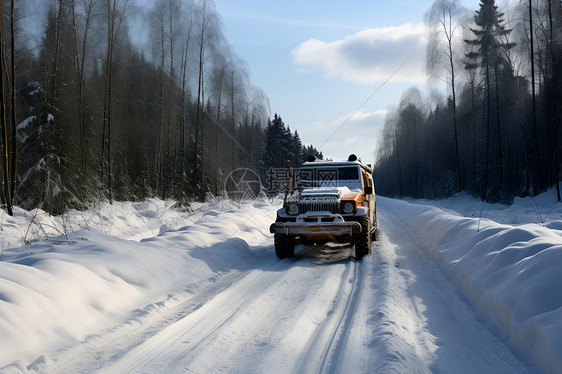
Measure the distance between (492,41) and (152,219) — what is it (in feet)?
95.6

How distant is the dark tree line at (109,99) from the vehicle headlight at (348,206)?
1030cm

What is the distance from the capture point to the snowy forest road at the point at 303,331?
3336mm

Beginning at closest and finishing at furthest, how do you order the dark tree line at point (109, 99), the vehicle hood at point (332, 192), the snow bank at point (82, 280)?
the snow bank at point (82, 280), the vehicle hood at point (332, 192), the dark tree line at point (109, 99)

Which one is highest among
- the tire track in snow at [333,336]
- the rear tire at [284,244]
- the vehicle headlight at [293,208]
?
the vehicle headlight at [293,208]

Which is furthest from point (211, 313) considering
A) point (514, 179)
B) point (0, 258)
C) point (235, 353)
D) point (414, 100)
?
point (414, 100)

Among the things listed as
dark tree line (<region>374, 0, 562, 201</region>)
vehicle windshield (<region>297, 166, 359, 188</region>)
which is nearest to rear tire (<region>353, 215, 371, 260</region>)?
vehicle windshield (<region>297, 166, 359, 188</region>)

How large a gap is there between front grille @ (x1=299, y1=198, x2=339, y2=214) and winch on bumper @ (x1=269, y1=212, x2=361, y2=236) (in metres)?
0.17

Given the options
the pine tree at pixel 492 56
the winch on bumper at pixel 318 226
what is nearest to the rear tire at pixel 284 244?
the winch on bumper at pixel 318 226

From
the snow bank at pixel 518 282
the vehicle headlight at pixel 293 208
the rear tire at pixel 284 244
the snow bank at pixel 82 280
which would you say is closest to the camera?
the snow bank at pixel 518 282

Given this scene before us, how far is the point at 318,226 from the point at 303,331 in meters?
4.32

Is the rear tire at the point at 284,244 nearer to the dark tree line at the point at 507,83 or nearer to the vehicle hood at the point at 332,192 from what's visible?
the vehicle hood at the point at 332,192

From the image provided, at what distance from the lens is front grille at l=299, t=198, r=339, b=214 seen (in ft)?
28.3

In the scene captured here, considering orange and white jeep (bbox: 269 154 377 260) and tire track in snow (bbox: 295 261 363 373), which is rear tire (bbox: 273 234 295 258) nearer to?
orange and white jeep (bbox: 269 154 377 260)

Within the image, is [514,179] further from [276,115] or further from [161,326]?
[161,326]
